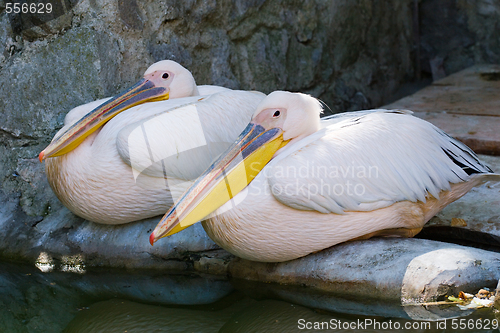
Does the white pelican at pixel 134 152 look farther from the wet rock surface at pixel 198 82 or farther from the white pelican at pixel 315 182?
the white pelican at pixel 315 182

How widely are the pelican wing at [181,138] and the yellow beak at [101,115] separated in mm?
297

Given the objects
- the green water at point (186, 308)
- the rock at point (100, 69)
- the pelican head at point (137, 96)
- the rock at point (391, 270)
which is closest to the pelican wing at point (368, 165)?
the rock at point (391, 270)

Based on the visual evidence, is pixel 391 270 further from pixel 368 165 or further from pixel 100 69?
pixel 100 69

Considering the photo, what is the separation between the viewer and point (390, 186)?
8.95ft

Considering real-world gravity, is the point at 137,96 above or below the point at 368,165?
above

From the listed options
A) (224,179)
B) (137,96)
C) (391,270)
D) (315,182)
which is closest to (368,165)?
(315,182)

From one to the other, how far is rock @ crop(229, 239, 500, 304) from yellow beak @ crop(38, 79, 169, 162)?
1181 millimetres

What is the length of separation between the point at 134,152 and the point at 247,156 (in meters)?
0.62

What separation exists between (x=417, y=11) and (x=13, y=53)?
4547mm

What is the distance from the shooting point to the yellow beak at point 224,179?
2574 millimetres

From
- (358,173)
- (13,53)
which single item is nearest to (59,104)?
(13,53)

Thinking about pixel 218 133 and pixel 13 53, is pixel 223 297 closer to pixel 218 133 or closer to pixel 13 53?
pixel 218 133

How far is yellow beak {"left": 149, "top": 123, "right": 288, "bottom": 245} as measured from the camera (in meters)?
2.57

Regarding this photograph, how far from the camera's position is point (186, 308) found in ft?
8.98
